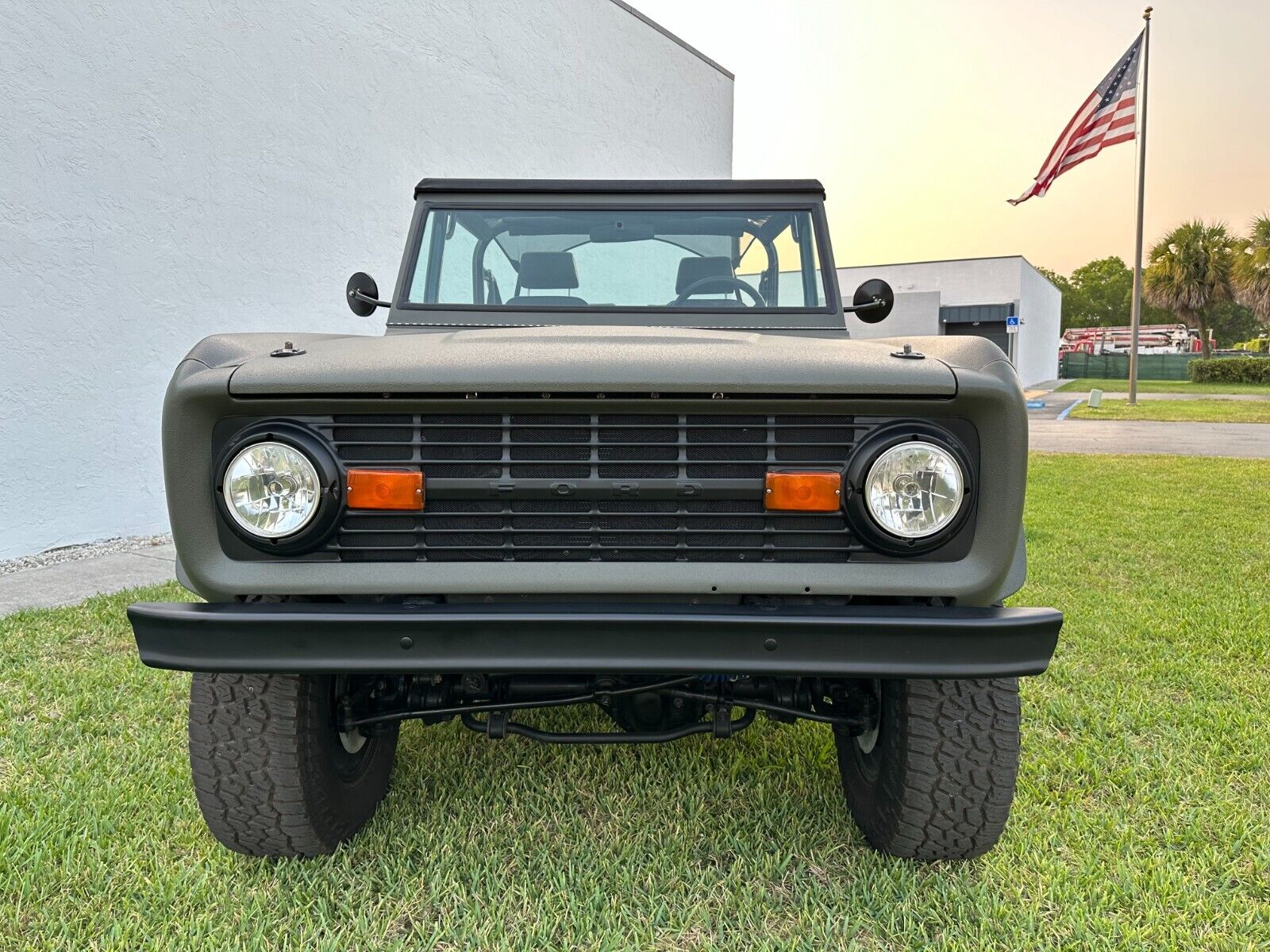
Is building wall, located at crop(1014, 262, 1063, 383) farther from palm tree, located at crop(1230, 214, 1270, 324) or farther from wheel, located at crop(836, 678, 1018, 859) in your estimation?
wheel, located at crop(836, 678, 1018, 859)

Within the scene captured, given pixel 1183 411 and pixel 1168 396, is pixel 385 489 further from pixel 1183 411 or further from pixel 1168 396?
pixel 1168 396

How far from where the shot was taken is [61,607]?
3.87 metres

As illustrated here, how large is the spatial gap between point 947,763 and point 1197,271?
4612 centimetres

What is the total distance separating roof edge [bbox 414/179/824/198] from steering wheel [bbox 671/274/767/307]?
1.16ft

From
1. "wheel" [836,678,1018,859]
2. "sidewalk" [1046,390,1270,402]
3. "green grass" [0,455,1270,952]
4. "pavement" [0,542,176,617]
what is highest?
"sidewalk" [1046,390,1270,402]

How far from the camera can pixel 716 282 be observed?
272 cm

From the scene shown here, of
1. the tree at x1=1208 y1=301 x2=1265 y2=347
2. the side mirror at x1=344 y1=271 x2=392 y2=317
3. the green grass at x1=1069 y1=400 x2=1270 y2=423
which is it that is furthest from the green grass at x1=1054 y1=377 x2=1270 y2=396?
the tree at x1=1208 y1=301 x2=1265 y2=347

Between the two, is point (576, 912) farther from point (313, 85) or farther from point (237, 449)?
point (313, 85)

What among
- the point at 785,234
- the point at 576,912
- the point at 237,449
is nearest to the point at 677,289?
the point at 785,234

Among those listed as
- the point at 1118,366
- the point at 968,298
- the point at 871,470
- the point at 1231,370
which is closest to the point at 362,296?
the point at 871,470

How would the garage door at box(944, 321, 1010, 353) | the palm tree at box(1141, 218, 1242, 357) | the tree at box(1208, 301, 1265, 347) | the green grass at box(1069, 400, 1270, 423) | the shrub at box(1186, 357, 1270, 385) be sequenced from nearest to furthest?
the green grass at box(1069, 400, 1270, 423)
the garage door at box(944, 321, 1010, 353)
the shrub at box(1186, 357, 1270, 385)
the palm tree at box(1141, 218, 1242, 357)
the tree at box(1208, 301, 1265, 347)

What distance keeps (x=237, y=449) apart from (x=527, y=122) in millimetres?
7443

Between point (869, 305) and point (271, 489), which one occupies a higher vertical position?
point (869, 305)

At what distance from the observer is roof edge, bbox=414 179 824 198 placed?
2828 millimetres
